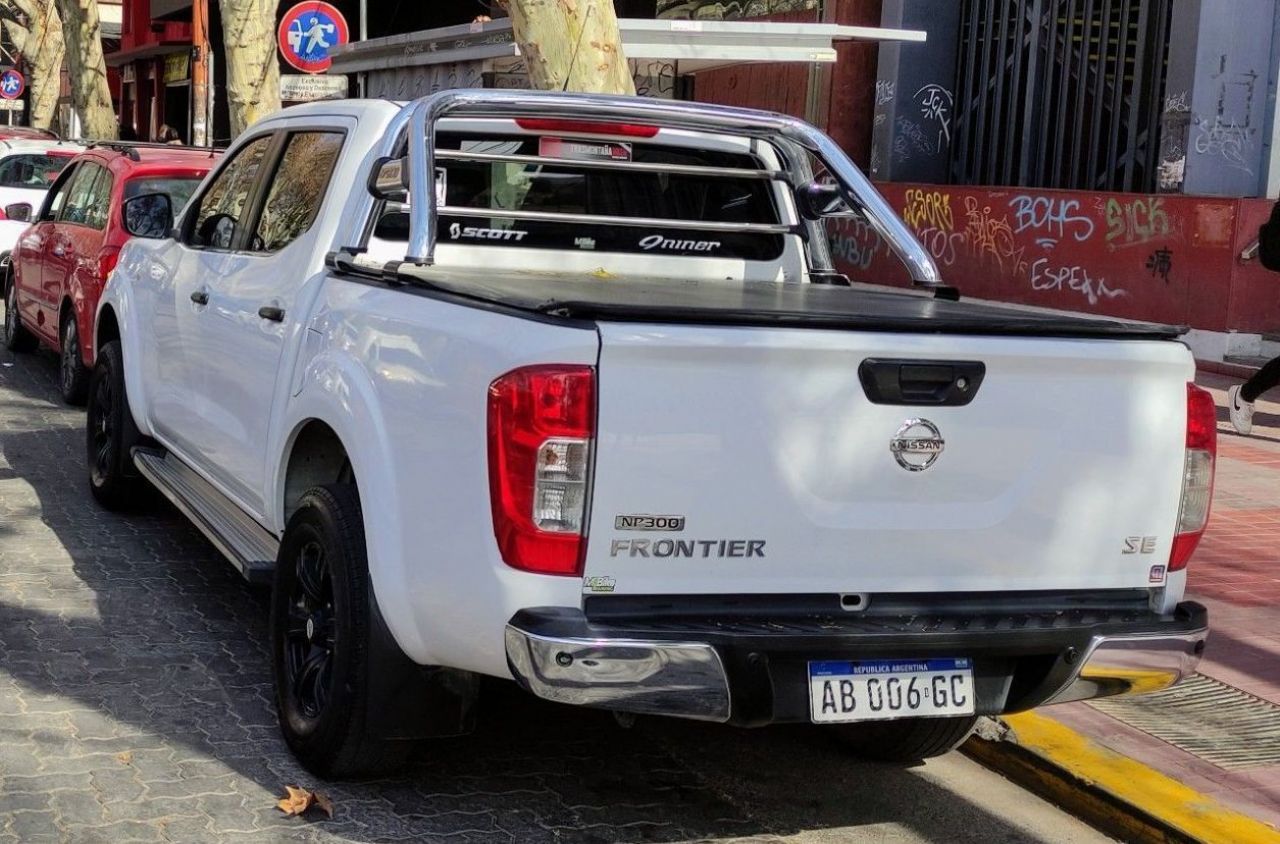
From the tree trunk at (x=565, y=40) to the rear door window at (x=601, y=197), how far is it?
132 inches

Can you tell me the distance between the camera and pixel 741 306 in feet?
14.3

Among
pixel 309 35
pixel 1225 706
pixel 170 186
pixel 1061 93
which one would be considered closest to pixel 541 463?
pixel 1225 706

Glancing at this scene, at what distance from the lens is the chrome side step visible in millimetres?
5301

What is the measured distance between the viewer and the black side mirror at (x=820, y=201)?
588 cm

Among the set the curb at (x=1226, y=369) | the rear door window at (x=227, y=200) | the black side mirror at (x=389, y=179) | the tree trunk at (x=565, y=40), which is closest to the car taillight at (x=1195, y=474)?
the black side mirror at (x=389, y=179)

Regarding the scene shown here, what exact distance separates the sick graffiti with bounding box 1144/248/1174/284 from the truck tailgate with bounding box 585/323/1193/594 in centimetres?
1121

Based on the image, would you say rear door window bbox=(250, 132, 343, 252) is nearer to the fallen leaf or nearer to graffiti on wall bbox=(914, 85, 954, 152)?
the fallen leaf

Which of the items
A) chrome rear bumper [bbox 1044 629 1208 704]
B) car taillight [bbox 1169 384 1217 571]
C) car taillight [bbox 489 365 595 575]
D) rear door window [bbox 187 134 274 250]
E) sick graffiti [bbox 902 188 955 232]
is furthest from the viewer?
sick graffiti [bbox 902 188 955 232]

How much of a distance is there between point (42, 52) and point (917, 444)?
37.3 meters

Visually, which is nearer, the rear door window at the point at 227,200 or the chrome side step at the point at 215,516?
the chrome side step at the point at 215,516

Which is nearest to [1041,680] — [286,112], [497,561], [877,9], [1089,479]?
[1089,479]

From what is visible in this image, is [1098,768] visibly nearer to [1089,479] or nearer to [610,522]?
[1089,479]

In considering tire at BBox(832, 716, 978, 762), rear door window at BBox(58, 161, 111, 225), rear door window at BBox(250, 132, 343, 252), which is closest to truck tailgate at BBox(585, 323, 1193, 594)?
tire at BBox(832, 716, 978, 762)

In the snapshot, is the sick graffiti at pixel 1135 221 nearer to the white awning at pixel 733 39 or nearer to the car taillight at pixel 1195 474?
the white awning at pixel 733 39
